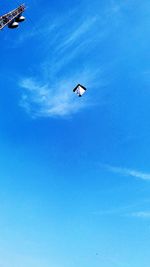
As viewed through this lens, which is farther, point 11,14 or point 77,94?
point 11,14

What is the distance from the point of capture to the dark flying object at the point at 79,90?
33.6m

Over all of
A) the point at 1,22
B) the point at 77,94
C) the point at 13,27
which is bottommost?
the point at 77,94

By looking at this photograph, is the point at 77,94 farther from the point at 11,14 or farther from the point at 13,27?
the point at 11,14

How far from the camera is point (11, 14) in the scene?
44.0 metres

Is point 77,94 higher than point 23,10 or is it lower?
lower

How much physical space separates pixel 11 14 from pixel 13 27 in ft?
26.4

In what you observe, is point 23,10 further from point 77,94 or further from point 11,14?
point 77,94

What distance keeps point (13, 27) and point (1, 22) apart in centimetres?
894

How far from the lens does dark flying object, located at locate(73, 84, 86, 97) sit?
1325 inches

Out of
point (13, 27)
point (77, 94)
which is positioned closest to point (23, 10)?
point (13, 27)

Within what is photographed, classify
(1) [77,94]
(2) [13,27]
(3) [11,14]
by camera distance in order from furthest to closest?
(3) [11,14] → (2) [13,27] → (1) [77,94]

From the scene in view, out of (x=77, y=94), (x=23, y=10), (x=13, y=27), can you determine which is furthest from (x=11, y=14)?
(x=77, y=94)

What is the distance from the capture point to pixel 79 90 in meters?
33.8

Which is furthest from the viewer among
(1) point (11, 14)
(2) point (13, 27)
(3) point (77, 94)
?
(1) point (11, 14)
